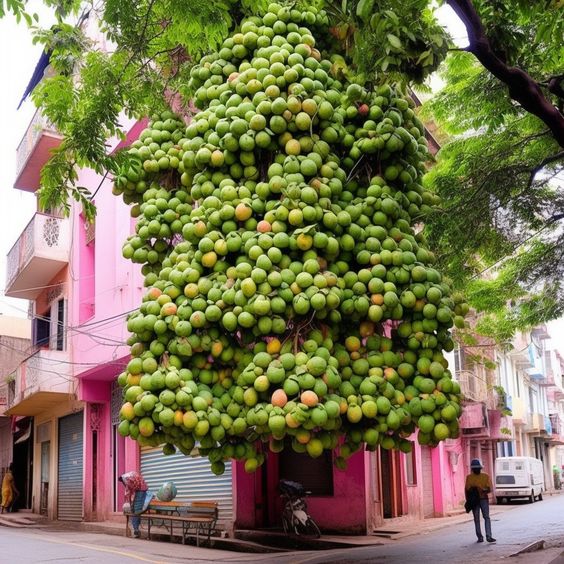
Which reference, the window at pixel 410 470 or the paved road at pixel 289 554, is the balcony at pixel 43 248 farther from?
the window at pixel 410 470

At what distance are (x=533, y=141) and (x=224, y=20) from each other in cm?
510

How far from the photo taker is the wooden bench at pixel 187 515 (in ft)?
42.8

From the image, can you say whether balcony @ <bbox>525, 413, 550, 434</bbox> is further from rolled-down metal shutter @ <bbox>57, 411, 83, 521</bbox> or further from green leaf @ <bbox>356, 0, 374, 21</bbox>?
green leaf @ <bbox>356, 0, 374, 21</bbox>

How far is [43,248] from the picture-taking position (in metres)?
20.0

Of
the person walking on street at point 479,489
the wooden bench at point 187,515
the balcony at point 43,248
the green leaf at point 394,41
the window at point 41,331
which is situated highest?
the balcony at point 43,248

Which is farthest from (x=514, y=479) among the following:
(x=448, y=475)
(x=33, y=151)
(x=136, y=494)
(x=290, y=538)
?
(x=33, y=151)

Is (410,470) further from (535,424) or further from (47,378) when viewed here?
(535,424)

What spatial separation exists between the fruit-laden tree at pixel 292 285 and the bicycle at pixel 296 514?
6453 millimetres

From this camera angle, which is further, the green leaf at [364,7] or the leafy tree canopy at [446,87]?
the leafy tree canopy at [446,87]

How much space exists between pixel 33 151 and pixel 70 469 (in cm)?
882

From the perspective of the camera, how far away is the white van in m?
29.0

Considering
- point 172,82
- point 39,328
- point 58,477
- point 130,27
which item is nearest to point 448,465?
point 58,477

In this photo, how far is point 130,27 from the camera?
7934 millimetres

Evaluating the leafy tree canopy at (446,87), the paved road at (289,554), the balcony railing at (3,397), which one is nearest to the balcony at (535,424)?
the paved road at (289,554)
